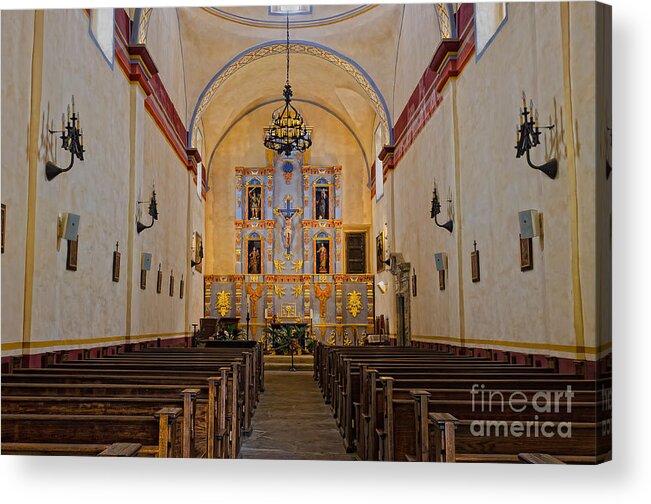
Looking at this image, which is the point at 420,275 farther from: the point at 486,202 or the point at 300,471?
the point at 300,471

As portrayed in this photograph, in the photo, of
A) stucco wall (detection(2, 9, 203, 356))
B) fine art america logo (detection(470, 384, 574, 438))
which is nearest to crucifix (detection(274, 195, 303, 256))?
→ stucco wall (detection(2, 9, 203, 356))

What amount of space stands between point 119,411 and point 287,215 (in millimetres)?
15871

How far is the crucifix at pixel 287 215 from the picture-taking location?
19719mm

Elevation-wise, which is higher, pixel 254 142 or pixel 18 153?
pixel 254 142

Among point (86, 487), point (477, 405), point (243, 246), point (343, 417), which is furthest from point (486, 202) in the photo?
point (243, 246)

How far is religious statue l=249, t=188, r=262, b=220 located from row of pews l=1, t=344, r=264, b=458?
13895 millimetres

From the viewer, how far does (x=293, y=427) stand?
7699 mm

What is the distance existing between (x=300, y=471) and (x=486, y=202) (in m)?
4.01

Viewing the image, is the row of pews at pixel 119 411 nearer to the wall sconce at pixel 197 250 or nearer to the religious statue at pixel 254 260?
the wall sconce at pixel 197 250

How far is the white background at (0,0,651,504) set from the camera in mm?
4215

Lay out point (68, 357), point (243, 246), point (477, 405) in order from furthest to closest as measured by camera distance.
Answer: point (243, 246) → point (68, 357) → point (477, 405)

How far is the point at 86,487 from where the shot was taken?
4441mm

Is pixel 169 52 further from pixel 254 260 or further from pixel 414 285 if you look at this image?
pixel 254 260

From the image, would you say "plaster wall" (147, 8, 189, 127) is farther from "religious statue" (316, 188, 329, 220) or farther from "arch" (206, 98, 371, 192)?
"religious statue" (316, 188, 329, 220)
